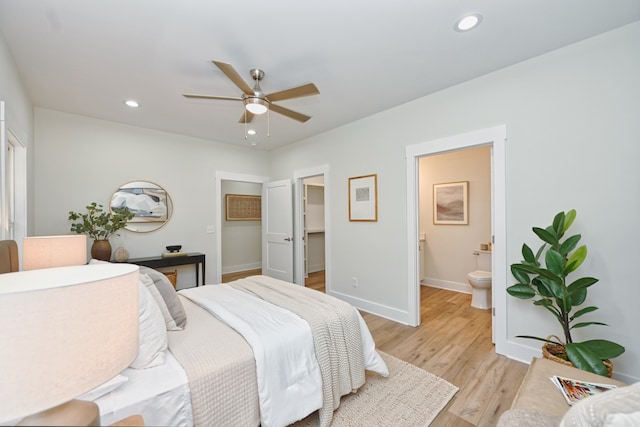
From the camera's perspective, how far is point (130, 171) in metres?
3.73

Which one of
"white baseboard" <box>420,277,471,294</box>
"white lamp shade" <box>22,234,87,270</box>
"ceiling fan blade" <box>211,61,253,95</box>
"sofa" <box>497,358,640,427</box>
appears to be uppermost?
"ceiling fan blade" <box>211,61,253,95</box>

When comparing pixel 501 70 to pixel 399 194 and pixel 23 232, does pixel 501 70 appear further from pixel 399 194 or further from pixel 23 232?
pixel 23 232

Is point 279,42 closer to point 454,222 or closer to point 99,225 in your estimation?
point 99,225

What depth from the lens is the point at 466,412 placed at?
178 cm

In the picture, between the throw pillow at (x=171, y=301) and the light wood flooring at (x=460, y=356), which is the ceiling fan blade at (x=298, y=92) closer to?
the throw pillow at (x=171, y=301)

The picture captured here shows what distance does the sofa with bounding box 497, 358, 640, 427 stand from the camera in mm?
748

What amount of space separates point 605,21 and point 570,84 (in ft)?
1.33

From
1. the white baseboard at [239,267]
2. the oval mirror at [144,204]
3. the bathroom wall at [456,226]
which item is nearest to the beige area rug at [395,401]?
the bathroom wall at [456,226]

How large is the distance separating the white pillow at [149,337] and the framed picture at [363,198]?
2.61 metres

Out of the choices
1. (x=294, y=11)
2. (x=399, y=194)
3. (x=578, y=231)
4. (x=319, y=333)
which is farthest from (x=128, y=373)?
(x=578, y=231)

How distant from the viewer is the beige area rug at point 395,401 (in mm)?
1705

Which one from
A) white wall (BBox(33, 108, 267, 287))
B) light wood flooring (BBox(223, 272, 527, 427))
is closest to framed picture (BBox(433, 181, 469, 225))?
light wood flooring (BBox(223, 272, 527, 427))

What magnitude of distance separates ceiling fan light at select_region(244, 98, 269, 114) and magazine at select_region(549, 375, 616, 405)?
247 cm

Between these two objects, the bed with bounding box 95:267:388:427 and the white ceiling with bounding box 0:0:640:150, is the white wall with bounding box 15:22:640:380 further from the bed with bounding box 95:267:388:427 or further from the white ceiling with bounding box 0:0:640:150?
the bed with bounding box 95:267:388:427
